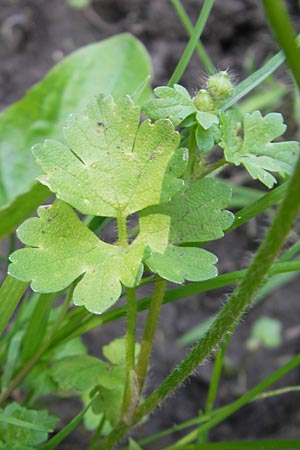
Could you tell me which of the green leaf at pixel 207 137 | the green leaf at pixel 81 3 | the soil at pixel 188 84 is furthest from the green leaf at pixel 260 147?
the green leaf at pixel 81 3

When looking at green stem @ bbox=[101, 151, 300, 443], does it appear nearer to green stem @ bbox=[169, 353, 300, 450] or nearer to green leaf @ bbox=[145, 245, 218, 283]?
green leaf @ bbox=[145, 245, 218, 283]

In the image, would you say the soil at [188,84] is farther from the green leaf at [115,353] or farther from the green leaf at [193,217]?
the green leaf at [193,217]

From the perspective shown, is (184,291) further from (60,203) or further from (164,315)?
(164,315)

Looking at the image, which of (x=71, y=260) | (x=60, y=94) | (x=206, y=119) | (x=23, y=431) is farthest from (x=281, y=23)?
(x=60, y=94)

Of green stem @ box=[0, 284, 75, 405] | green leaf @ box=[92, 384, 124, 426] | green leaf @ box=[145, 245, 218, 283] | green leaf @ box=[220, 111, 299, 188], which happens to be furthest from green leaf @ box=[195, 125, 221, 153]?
green leaf @ box=[92, 384, 124, 426]

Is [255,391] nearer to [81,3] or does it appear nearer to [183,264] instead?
[183,264]

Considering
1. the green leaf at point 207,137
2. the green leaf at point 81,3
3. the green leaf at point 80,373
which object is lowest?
the green leaf at point 81,3
